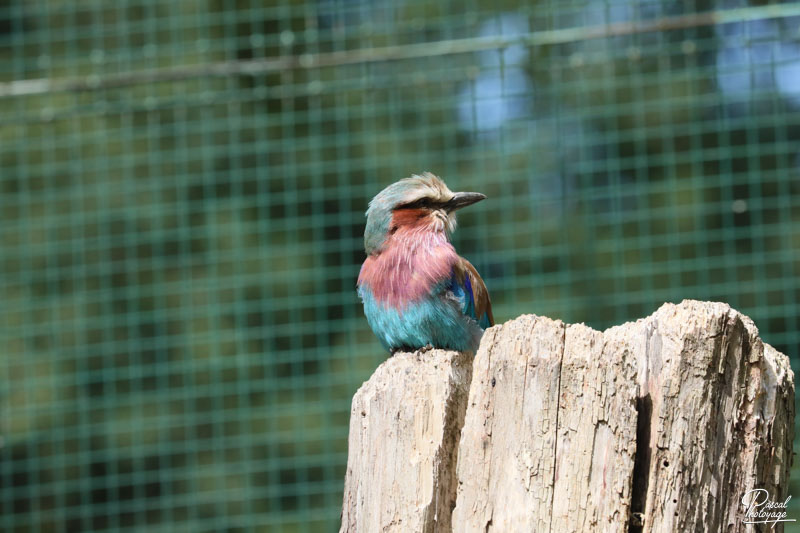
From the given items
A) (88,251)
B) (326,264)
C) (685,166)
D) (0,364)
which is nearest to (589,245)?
(685,166)

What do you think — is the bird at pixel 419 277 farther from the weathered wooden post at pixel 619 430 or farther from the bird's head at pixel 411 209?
the weathered wooden post at pixel 619 430

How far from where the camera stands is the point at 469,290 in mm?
3332

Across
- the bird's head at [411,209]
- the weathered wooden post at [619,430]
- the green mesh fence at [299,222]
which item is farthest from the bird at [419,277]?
the green mesh fence at [299,222]

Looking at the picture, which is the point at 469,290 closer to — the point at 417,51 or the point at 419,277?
the point at 419,277

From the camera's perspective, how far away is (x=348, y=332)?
5.59 metres

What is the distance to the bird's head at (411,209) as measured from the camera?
3.45 metres

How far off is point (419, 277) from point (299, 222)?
8.36 feet

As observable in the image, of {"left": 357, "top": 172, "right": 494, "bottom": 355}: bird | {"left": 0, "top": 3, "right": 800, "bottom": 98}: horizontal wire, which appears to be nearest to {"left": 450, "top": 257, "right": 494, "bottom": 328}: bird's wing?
{"left": 357, "top": 172, "right": 494, "bottom": 355}: bird

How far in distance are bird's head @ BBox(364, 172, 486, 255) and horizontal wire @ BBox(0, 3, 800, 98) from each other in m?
1.42

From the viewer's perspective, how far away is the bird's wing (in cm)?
330

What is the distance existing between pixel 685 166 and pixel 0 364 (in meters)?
3.65

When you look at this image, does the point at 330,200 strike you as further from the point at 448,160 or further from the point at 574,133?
the point at 574,133

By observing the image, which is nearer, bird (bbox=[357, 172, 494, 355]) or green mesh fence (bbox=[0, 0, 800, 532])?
bird (bbox=[357, 172, 494, 355])

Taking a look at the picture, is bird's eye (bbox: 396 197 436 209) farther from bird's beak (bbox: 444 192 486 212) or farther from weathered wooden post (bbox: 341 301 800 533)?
weathered wooden post (bbox: 341 301 800 533)
